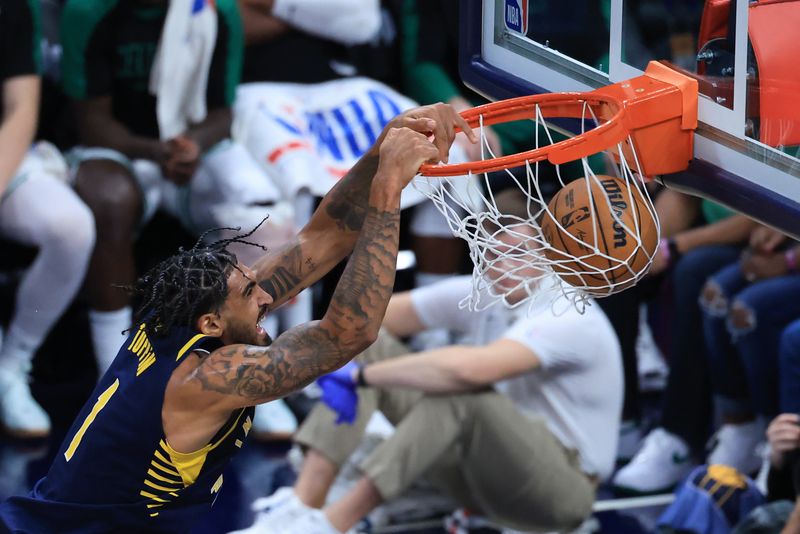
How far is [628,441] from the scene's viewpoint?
546 centimetres

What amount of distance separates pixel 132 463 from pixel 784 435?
2.15 meters

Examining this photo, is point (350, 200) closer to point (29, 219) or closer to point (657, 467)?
point (29, 219)

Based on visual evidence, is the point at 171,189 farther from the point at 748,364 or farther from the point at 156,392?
the point at 156,392

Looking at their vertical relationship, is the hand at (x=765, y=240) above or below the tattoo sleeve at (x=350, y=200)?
below

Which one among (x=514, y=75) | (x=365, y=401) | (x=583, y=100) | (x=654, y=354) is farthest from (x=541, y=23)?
(x=654, y=354)

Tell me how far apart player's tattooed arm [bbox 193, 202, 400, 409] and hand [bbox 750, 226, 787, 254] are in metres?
2.45

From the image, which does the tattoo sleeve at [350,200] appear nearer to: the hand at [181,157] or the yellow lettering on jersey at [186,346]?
the yellow lettering on jersey at [186,346]

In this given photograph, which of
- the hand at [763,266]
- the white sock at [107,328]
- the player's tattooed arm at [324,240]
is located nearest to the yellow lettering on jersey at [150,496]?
the player's tattooed arm at [324,240]

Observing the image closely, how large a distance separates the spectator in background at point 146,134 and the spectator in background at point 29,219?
12 cm

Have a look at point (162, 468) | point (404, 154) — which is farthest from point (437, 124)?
point (162, 468)

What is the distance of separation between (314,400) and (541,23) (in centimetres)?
232

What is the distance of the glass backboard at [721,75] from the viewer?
2936mm

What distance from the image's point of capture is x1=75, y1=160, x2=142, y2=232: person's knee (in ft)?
17.0

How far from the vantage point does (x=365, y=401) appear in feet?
14.9
